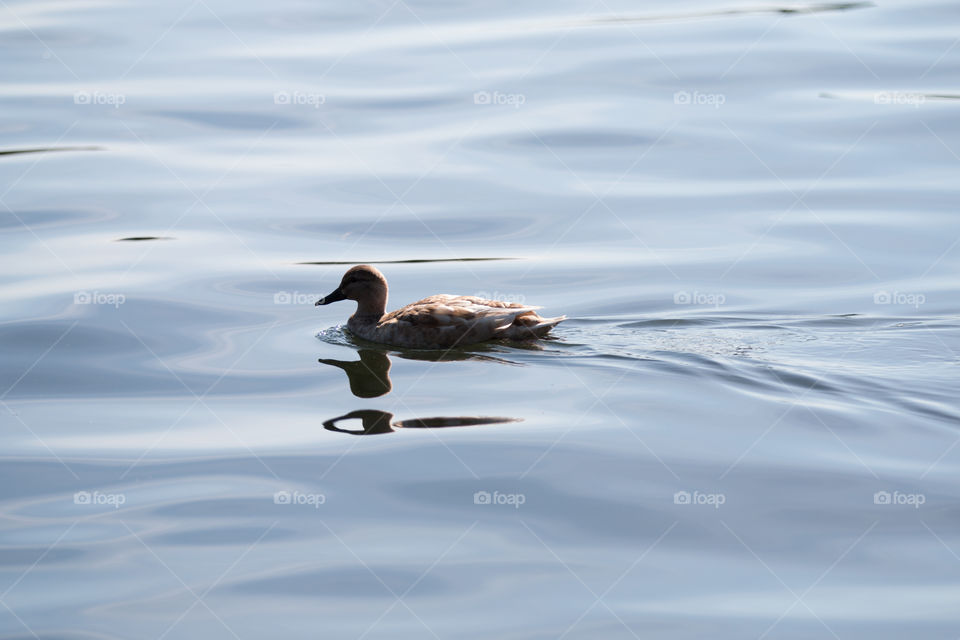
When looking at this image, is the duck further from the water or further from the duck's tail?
the water

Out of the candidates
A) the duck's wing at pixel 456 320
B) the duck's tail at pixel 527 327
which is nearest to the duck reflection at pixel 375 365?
the duck's wing at pixel 456 320

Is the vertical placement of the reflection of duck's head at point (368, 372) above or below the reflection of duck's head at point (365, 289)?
below

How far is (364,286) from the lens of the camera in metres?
11.2

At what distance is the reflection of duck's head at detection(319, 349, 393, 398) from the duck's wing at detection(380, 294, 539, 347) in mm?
321

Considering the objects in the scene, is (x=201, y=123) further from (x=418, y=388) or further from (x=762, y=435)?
(x=762, y=435)

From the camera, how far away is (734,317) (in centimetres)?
1067

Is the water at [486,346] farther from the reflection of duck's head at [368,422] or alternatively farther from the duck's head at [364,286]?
the duck's head at [364,286]

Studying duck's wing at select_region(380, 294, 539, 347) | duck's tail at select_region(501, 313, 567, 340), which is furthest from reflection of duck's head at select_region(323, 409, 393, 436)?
duck's tail at select_region(501, 313, 567, 340)

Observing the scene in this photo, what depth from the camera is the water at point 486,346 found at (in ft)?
20.9

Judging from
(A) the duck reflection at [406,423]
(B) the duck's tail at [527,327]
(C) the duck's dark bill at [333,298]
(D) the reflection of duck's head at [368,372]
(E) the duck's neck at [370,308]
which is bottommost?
(A) the duck reflection at [406,423]

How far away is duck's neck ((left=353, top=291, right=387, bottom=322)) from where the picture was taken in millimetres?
11133

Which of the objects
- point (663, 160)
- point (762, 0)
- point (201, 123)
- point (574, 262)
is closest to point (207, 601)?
point (574, 262)

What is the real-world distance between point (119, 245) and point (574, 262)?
4462 mm

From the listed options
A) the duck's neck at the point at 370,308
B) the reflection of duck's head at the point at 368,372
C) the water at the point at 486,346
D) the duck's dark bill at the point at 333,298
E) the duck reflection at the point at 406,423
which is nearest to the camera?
the water at the point at 486,346
